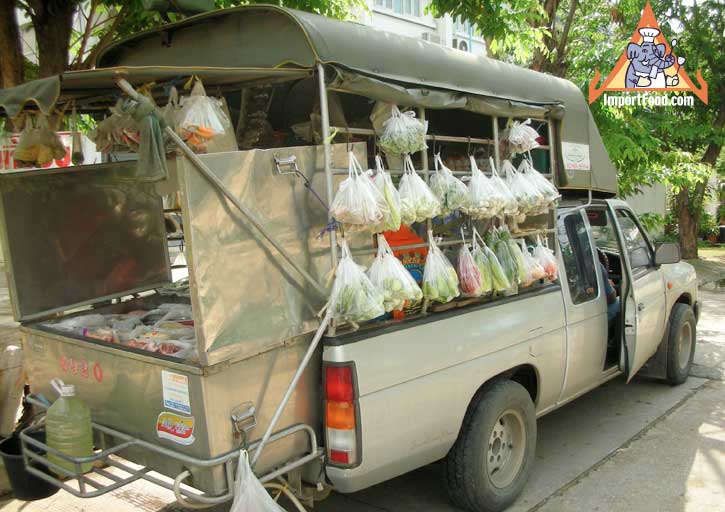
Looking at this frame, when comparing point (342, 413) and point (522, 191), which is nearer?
point (342, 413)

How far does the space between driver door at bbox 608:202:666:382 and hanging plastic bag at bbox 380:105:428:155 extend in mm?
2404

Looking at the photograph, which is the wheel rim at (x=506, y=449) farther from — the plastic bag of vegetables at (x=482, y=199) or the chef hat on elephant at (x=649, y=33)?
the chef hat on elephant at (x=649, y=33)

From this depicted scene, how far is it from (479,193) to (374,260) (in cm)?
82

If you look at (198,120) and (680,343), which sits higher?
(198,120)

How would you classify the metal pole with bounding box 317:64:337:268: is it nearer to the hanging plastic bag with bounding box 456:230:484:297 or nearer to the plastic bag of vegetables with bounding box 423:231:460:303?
the plastic bag of vegetables with bounding box 423:231:460:303

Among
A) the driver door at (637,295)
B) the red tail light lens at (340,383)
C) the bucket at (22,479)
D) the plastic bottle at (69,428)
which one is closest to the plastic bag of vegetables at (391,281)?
the red tail light lens at (340,383)

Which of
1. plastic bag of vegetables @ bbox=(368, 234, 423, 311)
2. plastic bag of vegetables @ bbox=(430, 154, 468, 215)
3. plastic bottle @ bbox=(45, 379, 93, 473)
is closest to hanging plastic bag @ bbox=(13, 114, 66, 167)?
plastic bottle @ bbox=(45, 379, 93, 473)

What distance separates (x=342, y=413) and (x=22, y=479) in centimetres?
174

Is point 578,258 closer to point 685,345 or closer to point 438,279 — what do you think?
point 438,279

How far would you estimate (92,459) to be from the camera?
2598 mm

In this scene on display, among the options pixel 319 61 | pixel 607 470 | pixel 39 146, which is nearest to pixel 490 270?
pixel 319 61

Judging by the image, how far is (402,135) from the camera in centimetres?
308

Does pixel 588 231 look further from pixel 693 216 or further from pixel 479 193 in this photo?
pixel 693 216

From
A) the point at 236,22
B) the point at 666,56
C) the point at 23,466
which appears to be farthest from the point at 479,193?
the point at 666,56
